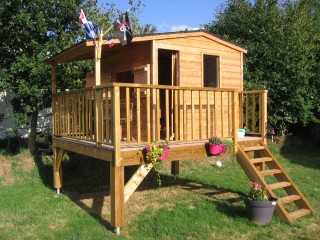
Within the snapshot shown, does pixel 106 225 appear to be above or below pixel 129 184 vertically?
below

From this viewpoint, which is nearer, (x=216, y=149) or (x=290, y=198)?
(x=290, y=198)

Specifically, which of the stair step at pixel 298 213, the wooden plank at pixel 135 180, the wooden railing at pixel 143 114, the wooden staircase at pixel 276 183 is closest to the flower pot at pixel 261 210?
the wooden staircase at pixel 276 183

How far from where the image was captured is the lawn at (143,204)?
5.70 metres

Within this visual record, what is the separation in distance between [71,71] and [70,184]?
2.99m

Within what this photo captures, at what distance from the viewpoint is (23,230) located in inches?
229

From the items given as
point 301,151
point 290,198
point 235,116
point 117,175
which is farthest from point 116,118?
point 301,151

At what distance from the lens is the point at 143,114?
7594mm

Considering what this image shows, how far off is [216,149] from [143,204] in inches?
75.4

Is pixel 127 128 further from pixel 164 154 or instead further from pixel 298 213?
pixel 298 213

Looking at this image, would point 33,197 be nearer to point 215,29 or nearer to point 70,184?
point 70,184

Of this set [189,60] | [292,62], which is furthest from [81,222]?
[292,62]

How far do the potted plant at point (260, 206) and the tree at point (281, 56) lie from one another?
7306 mm

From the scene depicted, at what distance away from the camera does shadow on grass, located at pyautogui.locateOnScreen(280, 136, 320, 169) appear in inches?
490

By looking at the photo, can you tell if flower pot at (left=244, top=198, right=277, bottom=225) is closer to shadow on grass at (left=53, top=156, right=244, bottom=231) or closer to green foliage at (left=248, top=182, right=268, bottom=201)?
green foliage at (left=248, top=182, right=268, bottom=201)
